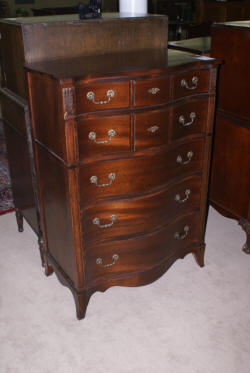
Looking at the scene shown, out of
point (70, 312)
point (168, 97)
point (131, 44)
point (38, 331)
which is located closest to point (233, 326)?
point (70, 312)

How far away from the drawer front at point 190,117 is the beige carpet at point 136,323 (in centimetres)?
102

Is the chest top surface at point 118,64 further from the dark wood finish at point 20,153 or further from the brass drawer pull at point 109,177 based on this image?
the brass drawer pull at point 109,177

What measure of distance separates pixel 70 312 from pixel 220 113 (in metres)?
1.67

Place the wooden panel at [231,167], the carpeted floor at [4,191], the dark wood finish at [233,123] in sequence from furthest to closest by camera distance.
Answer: the carpeted floor at [4,191] → the wooden panel at [231,167] → the dark wood finish at [233,123]

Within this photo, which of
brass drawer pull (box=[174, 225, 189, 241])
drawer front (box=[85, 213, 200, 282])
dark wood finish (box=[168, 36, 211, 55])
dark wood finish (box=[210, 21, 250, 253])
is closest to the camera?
drawer front (box=[85, 213, 200, 282])

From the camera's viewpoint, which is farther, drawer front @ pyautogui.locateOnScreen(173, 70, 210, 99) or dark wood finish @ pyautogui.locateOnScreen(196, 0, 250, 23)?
dark wood finish @ pyautogui.locateOnScreen(196, 0, 250, 23)

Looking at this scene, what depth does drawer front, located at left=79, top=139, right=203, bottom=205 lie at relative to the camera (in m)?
1.92

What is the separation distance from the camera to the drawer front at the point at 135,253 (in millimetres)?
2133

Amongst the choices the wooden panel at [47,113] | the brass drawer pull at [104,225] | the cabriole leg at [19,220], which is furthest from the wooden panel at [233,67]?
the cabriole leg at [19,220]

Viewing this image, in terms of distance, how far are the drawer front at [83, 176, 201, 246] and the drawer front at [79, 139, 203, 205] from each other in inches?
2.5

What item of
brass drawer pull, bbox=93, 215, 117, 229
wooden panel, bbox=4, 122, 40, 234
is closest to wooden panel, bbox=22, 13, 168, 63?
wooden panel, bbox=4, 122, 40, 234

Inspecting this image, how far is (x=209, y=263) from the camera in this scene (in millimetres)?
2730

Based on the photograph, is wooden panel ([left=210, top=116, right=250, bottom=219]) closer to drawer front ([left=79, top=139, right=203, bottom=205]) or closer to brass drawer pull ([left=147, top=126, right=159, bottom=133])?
drawer front ([left=79, top=139, right=203, bottom=205])

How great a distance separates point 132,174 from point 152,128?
254mm
